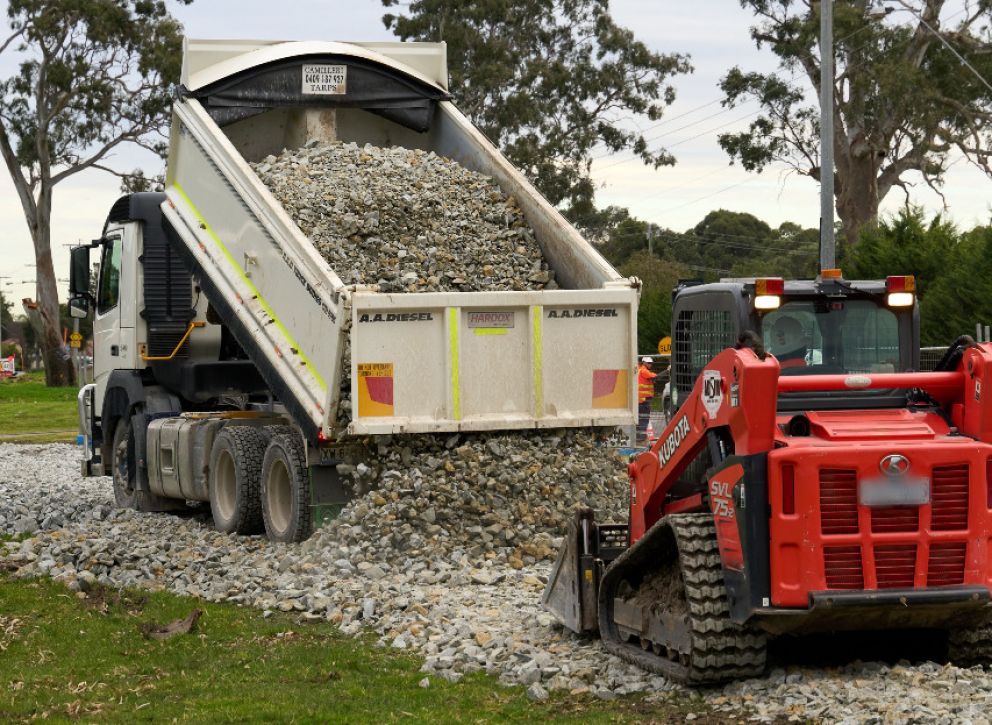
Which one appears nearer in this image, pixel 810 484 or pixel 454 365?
pixel 810 484

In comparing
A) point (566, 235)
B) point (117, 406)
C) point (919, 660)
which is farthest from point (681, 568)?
point (117, 406)

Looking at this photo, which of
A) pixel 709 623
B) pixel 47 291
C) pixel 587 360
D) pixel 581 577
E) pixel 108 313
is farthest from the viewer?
pixel 47 291

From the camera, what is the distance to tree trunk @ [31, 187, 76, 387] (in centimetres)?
4984

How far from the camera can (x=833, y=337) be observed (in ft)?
25.3

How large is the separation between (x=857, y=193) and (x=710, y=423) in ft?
124

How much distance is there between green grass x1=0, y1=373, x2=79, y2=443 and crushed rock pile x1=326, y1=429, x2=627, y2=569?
22.4 meters

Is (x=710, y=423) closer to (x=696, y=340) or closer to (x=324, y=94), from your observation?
(x=696, y=340)

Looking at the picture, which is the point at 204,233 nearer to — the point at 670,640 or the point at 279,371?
the point at 279,371

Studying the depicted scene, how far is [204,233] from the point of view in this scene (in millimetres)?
13938

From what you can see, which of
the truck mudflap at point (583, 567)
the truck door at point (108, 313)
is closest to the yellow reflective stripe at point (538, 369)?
the truck mudflap at point (583, 567)

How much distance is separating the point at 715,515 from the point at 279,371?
606cm

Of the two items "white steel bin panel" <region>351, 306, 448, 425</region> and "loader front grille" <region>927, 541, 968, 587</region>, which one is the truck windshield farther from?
"white steel bin panel" <region>351, 306, 448, 425</region>

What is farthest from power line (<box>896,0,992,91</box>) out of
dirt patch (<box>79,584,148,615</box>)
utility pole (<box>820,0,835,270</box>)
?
dirt patch (<box>79,584,148,615</box>)

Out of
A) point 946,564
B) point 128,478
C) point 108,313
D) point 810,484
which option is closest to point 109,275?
point 108,313
